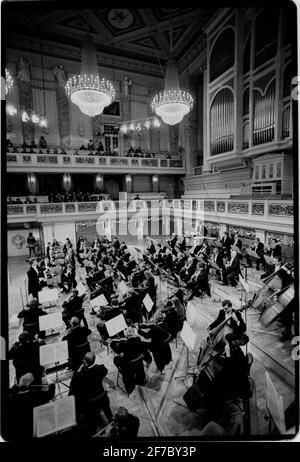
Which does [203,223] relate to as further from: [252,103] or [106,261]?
[106,261]

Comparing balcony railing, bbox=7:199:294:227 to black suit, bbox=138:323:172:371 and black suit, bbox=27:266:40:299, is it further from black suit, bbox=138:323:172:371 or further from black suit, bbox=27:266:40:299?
black suit, bbox=138:323:172:371

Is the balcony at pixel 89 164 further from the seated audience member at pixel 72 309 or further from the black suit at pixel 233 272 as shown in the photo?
the black suit at pixel 233 272

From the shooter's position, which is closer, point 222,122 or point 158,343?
point 158,343

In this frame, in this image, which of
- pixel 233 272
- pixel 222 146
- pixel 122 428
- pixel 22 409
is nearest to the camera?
pixel 122 428

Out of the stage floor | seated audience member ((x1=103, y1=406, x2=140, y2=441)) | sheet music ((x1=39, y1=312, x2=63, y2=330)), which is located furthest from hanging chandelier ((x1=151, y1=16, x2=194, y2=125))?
seated audience member ((x1=103, y1=406, x2=140, y2=441))

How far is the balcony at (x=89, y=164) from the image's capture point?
16.6m

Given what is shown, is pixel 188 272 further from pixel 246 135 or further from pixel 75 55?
pixel 75 55

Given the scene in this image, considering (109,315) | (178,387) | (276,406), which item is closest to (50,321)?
(109,315)

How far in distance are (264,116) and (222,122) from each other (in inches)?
119

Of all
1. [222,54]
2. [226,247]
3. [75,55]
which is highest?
[75,55]

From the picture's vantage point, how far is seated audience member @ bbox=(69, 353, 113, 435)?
3.47 meters

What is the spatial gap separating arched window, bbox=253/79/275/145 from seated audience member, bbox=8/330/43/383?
465 inches

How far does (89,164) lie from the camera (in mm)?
18656

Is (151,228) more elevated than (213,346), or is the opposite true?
(151,228)
